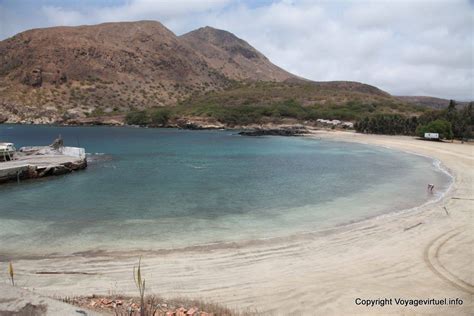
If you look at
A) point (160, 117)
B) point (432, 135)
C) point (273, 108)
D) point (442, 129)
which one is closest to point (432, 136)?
point (432, 135)

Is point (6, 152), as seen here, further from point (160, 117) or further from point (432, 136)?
point (160, 117)

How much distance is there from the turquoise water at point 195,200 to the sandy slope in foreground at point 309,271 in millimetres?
2120

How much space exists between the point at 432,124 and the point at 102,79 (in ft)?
378

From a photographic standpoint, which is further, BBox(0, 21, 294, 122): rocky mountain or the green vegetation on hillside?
BBox(0, 21, 294, 122): rocky mountain

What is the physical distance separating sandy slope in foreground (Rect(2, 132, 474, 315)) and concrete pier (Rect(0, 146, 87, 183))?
79.3 ft

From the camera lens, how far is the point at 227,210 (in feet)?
77.5

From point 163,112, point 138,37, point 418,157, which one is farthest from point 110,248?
point 138,37

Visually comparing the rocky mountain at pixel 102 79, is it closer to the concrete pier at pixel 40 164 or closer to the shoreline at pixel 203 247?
the concrete pier at pixel 40 164

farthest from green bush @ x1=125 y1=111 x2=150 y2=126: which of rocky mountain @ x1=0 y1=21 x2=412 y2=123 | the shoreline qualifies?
the shoreline

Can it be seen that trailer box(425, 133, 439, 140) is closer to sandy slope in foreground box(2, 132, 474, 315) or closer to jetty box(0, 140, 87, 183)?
sandy slope in foreground box(2, 132, 474, 315)

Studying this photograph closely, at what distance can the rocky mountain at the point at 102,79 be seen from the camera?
131 m

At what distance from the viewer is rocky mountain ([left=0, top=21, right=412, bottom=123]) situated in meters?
131

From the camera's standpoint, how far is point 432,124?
76125 mm

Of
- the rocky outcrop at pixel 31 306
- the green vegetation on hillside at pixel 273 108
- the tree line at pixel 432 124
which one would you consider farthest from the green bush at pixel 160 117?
the rocky outcrop at pixel 31 306
